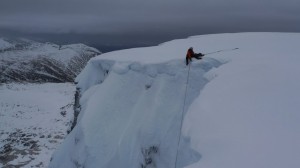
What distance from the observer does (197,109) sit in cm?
1006

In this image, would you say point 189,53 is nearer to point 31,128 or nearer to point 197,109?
point 197,109

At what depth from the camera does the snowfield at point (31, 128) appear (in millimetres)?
28938

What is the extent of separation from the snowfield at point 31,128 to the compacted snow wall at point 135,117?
6.69 metres

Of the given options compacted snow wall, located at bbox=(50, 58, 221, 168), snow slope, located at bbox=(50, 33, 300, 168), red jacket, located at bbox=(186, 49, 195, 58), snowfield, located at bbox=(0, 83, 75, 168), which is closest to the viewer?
snow slope, located at bbox=(50, 33, 300, 168)

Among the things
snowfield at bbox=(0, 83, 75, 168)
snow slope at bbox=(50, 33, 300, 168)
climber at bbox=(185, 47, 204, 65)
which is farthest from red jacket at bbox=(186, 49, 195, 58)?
snowfield at bbox=(0, 83, 75, 168)

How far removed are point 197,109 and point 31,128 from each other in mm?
32983

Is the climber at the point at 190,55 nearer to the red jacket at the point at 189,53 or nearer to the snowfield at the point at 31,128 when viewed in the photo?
the red jacket at the point at 189,53

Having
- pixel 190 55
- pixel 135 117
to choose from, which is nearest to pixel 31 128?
pixel 135 117

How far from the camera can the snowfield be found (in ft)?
94.9

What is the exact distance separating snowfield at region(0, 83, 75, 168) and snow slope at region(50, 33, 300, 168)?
23.1 ft

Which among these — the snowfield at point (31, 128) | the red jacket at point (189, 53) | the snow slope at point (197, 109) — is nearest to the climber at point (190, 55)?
the red jacket at point (189, 53)

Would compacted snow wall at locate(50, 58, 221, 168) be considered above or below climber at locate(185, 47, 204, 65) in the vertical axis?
below

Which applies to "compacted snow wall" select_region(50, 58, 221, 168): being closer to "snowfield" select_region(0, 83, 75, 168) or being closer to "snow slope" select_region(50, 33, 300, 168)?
"snow slope" select_region(50, 33, 300, 168)

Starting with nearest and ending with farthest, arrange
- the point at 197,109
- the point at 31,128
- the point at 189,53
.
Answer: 1. the point at 197,109
2. the point at 189,53
3. the point at 31,128
